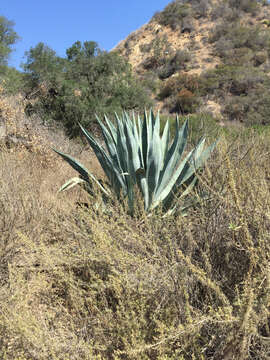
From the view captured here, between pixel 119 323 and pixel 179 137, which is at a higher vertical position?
pixel 179 137

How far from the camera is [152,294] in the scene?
74.5 inches

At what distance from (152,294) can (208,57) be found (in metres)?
28.2

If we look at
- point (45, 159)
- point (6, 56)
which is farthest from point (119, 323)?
point (6, 56)

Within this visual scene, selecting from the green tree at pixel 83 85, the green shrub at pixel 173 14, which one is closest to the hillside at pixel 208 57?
the green shrub at pixel 173 14

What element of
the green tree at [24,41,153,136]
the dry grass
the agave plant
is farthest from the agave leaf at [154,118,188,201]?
the green tree at [24,41,153,136]

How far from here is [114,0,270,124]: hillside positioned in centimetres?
1942

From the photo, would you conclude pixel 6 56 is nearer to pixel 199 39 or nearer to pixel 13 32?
pixel 13 32

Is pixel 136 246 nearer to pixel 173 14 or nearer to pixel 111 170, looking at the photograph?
pixel 111 170

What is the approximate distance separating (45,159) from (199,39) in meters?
29.0

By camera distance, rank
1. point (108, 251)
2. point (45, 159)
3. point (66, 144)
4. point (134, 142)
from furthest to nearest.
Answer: point (66, 144) → point (45, 159) → point (134, 142) → point (108, 251)

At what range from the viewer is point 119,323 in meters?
1.89

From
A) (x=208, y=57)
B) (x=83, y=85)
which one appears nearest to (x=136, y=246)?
(x=83, y=85)

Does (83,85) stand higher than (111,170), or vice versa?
(83,85)

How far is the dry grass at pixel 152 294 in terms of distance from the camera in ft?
5.05
